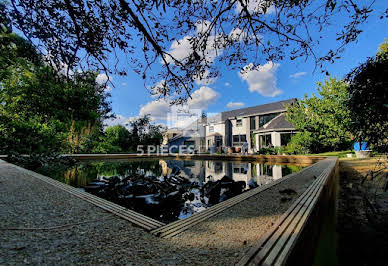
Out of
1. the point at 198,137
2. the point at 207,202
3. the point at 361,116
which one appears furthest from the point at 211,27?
the point at 198,137

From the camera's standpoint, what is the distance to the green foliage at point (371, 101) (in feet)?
5.33

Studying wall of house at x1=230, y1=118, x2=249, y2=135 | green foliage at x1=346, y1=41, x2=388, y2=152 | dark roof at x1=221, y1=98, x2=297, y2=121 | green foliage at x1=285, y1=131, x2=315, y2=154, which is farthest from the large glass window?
green foliage at x1=346, y1=41, x2=388, y2=152

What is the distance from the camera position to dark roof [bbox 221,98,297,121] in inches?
781

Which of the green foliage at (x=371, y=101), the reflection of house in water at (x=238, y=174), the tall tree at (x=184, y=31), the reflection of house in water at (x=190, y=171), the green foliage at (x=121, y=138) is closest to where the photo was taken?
the green foliage at (x=371, y=101)

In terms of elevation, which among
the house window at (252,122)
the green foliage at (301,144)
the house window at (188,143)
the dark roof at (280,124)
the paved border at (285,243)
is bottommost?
the paved border at (285,243)

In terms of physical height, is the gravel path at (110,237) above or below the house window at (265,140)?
below

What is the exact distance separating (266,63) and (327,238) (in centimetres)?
252

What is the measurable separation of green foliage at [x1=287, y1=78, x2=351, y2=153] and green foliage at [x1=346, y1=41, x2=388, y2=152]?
39.0 feet

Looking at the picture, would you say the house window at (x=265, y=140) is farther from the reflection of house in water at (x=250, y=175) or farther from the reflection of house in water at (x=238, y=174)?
the reflection of house in water at (x=250, y=175)

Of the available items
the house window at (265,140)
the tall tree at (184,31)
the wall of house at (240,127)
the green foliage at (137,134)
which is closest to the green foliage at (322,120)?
the house window at (265,140)

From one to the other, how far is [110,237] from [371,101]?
261 centimetres

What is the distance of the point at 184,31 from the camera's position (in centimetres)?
284

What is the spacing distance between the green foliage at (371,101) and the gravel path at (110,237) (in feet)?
4.26

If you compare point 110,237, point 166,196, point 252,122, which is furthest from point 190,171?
point 252,122
